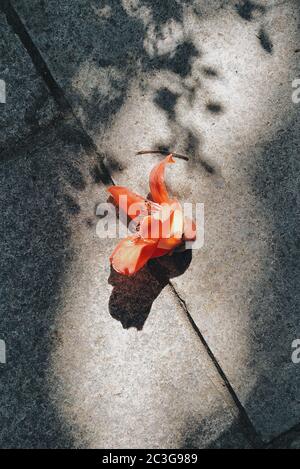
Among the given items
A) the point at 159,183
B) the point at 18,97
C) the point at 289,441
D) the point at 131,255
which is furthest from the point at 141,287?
the point at 18,97

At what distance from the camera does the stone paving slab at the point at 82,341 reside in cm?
323

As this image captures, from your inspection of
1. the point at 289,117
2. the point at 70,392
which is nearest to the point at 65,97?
the point at 289,117

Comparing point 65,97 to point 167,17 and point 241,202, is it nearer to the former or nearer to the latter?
point 167,17

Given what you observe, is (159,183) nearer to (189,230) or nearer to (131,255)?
(189,230)

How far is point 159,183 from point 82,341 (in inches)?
40.0

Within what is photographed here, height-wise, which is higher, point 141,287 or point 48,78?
point 48,78

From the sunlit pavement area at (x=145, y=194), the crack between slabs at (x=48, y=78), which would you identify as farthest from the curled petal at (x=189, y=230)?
the crack between slabs at (x=48, y=78)

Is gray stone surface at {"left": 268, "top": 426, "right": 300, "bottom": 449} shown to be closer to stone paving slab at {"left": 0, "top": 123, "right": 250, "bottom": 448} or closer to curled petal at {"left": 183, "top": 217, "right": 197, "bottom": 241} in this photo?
stone paving slab at {"left": 0, "top": 123, "right": 250, "bottom": 448}

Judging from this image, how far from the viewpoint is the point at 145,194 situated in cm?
345

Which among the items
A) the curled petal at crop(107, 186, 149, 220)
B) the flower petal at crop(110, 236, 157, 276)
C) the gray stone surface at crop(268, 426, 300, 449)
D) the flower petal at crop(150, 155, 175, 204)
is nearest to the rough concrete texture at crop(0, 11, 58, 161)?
the curled petal at crop(107, 186, 149, 220)

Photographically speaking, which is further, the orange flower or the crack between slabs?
the crack between slabs

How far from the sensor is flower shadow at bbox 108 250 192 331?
3342mm

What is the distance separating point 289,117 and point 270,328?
1.32 m

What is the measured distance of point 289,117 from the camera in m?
3.57
